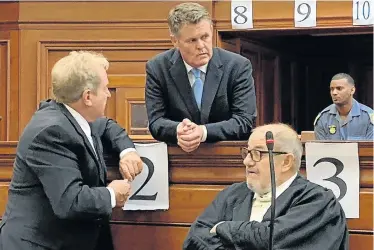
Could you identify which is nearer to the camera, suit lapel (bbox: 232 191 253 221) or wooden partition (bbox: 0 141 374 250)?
suit lapel (bbox: 232 191 253 221)

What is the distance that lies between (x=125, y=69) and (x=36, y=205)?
3126 millimetres

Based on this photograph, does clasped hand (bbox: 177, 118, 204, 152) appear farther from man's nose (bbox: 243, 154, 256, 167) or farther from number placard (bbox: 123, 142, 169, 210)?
man's nose (bbox: 243, 154, 256, 167)

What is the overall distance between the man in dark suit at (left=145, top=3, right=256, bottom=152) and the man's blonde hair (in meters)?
0.37

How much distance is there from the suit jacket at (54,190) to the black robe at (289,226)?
30cm

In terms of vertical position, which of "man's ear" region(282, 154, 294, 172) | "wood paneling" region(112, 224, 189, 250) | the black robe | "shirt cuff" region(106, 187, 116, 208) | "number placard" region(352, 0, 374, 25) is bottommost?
"wood paneling" region(112, 224, 189, 250)

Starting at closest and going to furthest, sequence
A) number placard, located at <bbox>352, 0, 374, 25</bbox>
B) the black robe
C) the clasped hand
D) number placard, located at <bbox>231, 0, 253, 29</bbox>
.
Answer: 1. the black robe
2. the clasped hand
3. number placard, located at <bbox>352, 0, 374, 25</bbox>
4. number placard, located at <bbox>231, 0, 253, 29</bbox>

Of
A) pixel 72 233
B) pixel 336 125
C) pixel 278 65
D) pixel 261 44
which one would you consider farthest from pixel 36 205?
pixel 278 65

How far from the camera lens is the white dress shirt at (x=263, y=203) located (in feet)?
7.46

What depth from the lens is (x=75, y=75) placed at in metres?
2.30

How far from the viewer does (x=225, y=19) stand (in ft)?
17.5

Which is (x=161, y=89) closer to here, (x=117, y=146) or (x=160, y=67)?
(x=160, y=67)

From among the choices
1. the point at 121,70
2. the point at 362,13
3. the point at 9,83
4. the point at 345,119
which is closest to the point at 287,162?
the point at 345,119

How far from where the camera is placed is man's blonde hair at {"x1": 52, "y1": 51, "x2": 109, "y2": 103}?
2.30 metres

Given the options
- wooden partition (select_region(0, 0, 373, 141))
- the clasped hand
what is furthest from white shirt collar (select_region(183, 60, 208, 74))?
wooden partition (select_region(0, 0, 373, 141))
